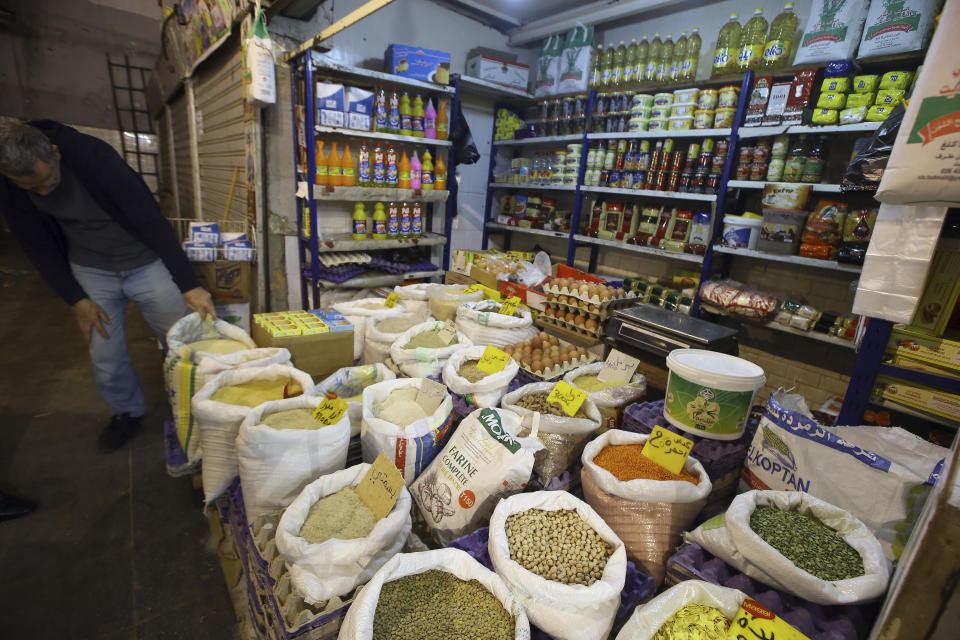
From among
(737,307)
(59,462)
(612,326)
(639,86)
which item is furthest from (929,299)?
(59,462)

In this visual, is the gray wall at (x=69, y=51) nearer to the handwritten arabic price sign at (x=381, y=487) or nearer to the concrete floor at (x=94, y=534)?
the concrete floor at (x=94, y=534)

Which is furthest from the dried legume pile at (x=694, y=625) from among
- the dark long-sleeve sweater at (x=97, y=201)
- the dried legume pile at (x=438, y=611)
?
the dark long-sleeve sweater at (x=97, y=201)

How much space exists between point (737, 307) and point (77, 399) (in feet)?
15.8

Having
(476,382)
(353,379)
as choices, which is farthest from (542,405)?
(353,379)

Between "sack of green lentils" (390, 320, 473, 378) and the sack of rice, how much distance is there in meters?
0.50

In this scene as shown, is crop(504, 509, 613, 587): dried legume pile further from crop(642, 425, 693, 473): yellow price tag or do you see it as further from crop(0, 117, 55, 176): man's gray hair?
crop(0, 117, 55, 176): man's gray hair

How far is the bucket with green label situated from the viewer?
1.31m

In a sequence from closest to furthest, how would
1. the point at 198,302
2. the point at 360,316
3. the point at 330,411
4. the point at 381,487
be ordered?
1. the point at 381,487
2. the point at 330,411
3. the point at 198,302
4. the point at 360,316

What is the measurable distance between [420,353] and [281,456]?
2.53 ft

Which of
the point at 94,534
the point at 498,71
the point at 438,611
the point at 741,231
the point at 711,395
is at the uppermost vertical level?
the point at 498,71

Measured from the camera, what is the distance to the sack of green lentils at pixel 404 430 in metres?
1.41

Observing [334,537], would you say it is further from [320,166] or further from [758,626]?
[320,166]

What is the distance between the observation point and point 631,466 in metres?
1.28

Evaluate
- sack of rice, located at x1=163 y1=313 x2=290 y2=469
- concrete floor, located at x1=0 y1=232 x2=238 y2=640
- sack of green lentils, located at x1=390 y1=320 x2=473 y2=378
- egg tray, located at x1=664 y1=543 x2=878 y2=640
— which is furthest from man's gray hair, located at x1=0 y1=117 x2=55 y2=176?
egg tray, located at x1=664 y1=543 x2=878 y2=640
